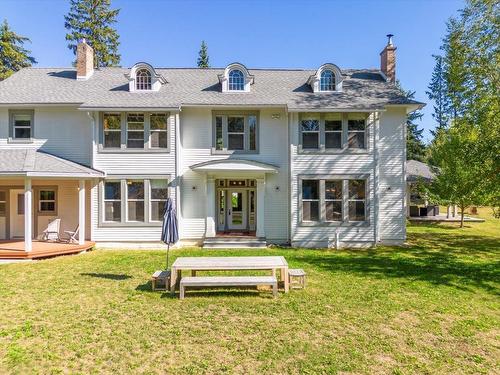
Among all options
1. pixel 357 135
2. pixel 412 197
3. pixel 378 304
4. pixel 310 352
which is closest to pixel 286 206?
pixel 357 135

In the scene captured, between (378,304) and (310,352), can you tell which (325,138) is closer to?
(378,304)

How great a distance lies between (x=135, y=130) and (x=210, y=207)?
5272 mm

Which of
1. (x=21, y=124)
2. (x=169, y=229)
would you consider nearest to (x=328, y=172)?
(x=169, y=229)

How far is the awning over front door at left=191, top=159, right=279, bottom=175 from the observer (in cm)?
1424

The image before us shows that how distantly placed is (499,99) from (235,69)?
12540 mm

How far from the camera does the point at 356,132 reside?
586 inches

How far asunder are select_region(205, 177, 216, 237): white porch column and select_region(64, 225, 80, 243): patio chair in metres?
6.12

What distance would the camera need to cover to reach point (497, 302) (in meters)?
7.64

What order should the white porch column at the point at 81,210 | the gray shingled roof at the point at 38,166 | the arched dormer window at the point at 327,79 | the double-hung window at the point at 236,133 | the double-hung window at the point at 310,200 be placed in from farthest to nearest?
the arched dormer window at the point at 327,79
the double-hung window at the point at 236,133
the double-hung window at the point at 310,200
the white porch column at the point at 81,210
the gray shingled roof at the point at 38,166

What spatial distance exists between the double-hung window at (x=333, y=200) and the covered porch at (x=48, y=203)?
1012 cm

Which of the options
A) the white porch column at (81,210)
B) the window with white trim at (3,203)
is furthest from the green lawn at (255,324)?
the window with white trim at (3,203)

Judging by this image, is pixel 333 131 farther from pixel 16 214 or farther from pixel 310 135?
pixel 16 214

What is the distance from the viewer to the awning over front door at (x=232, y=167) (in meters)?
14.2

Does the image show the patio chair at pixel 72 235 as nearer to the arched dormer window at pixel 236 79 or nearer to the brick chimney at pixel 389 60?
the arched dormer window at pixel 236 79
